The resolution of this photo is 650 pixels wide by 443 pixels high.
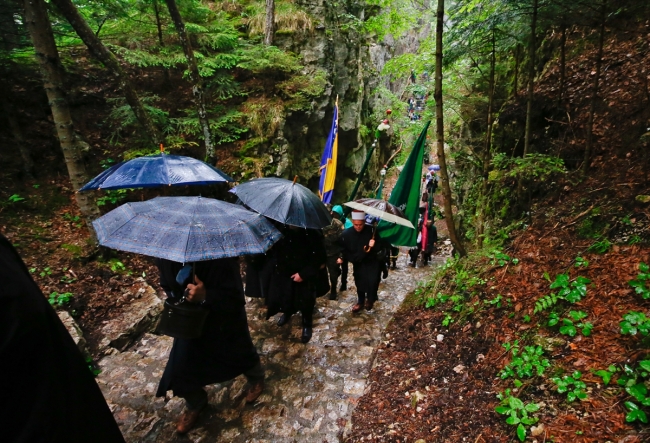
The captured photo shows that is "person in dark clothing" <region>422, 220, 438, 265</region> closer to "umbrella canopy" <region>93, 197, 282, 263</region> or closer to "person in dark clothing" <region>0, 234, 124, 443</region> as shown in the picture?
"umbrella canopy" <region>93, 197, 282, 263</region>

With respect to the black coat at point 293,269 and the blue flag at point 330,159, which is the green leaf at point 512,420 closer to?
the black coat at point 293,269

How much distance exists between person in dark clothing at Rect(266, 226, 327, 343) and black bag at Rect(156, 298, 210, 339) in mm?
2039

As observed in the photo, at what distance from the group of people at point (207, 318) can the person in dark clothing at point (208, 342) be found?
10mm

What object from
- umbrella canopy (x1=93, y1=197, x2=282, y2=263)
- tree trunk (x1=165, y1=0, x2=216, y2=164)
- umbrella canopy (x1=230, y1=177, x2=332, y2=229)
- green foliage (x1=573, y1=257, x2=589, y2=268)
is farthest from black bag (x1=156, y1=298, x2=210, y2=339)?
tree trunk (x1=165, y1=0, x2=216, y2=164)

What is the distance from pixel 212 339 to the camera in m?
3.32

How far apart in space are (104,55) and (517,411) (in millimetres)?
9297

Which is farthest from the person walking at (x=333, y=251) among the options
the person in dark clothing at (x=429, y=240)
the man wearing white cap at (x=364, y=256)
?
the person in dark clothing at (x=429, y=240)

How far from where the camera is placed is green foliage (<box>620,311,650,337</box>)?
266 cm

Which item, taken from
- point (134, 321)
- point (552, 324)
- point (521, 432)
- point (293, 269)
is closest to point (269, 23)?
point (293, 269)

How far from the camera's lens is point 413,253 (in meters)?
10.4

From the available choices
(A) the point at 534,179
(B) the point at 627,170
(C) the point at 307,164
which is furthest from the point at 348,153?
(B) the point at 627,170

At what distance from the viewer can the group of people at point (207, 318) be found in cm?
116

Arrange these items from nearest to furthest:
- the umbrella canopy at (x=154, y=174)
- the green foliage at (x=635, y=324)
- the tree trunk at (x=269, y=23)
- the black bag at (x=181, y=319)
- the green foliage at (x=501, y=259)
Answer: the green foliage at (x=635, y=324)
the black bag at (x=181, y=319)
the green foliage at (x=501, y=259)
the umbrella canopy at (x=154, y=174)
the tree trunk at (x=269, y=23)

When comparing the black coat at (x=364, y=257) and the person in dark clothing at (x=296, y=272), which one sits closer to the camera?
the person in dark clothing at (x=296, y=272)
